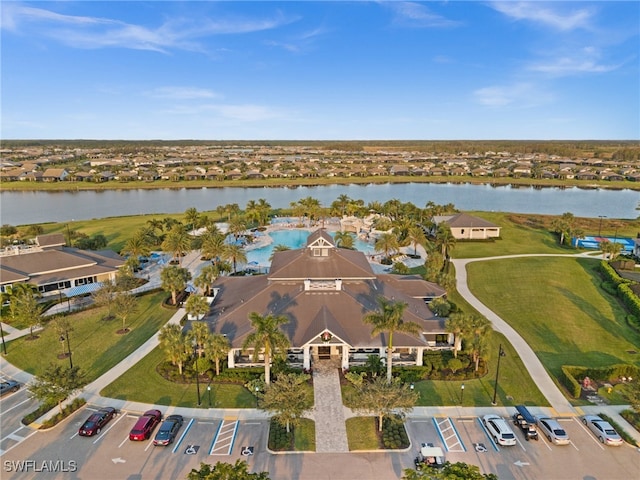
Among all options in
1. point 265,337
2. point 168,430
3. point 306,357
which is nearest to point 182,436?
point 168,430

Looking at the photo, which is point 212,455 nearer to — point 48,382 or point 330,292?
point 48,382

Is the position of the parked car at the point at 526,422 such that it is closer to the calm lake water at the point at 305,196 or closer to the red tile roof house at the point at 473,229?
the red tile roof house at the point at 473,229

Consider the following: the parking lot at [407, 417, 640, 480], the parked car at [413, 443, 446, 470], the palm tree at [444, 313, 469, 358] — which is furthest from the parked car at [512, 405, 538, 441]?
the palm tree at [444, 313, 469, 358]

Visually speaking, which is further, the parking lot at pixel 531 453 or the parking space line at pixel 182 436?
the parking space line at pixel 182 436

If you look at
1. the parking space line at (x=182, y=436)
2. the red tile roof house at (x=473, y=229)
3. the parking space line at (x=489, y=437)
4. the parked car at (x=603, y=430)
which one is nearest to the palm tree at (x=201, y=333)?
the parking space line at (x=182, y=436)

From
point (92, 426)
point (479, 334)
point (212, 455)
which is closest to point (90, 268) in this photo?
point (92, 426)

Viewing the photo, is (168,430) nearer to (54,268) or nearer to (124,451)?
(124,451)
